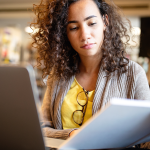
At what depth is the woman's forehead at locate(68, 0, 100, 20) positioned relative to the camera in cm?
100

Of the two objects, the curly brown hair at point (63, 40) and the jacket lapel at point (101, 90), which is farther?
the curly brown hair at point (63, 40)

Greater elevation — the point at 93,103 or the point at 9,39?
the point at 9,39

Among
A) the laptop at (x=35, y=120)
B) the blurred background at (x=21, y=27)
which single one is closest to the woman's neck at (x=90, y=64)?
the laptop at (x=35, y=120)

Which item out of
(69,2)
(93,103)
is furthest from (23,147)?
(69,2)

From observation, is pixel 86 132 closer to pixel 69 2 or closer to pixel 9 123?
pixel 9 123

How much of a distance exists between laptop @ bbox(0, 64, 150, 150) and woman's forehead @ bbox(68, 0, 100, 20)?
65 cm

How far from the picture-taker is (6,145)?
560mm

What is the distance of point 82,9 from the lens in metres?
1.00

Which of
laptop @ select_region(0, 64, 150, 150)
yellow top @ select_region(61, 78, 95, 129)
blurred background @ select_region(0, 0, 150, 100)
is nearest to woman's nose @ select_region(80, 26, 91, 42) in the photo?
yellow top @ select_region(61, 78, 95, 129)

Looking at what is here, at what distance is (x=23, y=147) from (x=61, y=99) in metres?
0.56

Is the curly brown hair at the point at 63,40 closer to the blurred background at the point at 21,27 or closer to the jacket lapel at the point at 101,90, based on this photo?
the jacket lapel at the point at 101,90

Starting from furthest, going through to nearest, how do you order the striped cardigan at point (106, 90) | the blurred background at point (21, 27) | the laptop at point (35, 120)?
the blurred background at point (21, 27)
the striped cardigan at point (106, 90)
the laptop at point (35, 120)

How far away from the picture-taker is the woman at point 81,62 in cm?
99

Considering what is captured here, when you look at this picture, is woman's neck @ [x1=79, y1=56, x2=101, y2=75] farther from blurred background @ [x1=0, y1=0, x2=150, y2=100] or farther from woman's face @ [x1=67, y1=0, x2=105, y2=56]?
blurred background @ [x1=0, y1=0, x2=150, y2=100]
